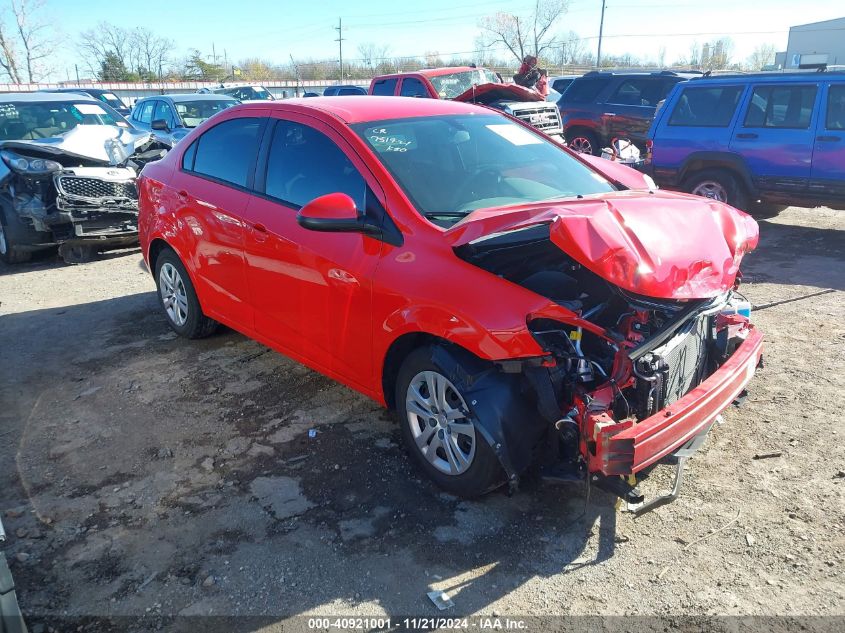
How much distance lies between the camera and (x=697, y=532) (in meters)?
3.02

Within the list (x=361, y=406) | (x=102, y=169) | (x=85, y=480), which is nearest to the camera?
(x=85, y=480)

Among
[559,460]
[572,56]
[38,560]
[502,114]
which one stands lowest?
Answer: [38,560]

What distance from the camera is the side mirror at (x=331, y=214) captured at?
3.28 m

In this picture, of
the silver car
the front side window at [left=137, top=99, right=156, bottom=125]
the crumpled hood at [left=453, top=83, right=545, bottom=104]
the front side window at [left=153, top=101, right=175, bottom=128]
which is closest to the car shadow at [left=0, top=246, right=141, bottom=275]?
the silver car

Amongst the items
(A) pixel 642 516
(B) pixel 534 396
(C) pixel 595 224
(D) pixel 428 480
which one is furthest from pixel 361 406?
(C) pixel 595 224

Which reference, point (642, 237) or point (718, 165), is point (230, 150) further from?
point (718, 165)

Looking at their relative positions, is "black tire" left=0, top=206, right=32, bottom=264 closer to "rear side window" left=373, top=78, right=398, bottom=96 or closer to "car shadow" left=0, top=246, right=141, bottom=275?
"car shadow" left=0, top=246, right=141, bottom=275

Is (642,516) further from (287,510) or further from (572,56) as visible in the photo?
(572,56)

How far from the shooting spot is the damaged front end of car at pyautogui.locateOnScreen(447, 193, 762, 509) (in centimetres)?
271

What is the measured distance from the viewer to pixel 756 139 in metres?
8.40

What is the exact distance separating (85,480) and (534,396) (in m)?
2.52

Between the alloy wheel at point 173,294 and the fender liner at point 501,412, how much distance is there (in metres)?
3.10

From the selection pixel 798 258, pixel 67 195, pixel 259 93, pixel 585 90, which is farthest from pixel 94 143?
pixel 259 93

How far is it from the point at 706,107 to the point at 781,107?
3.20ft
